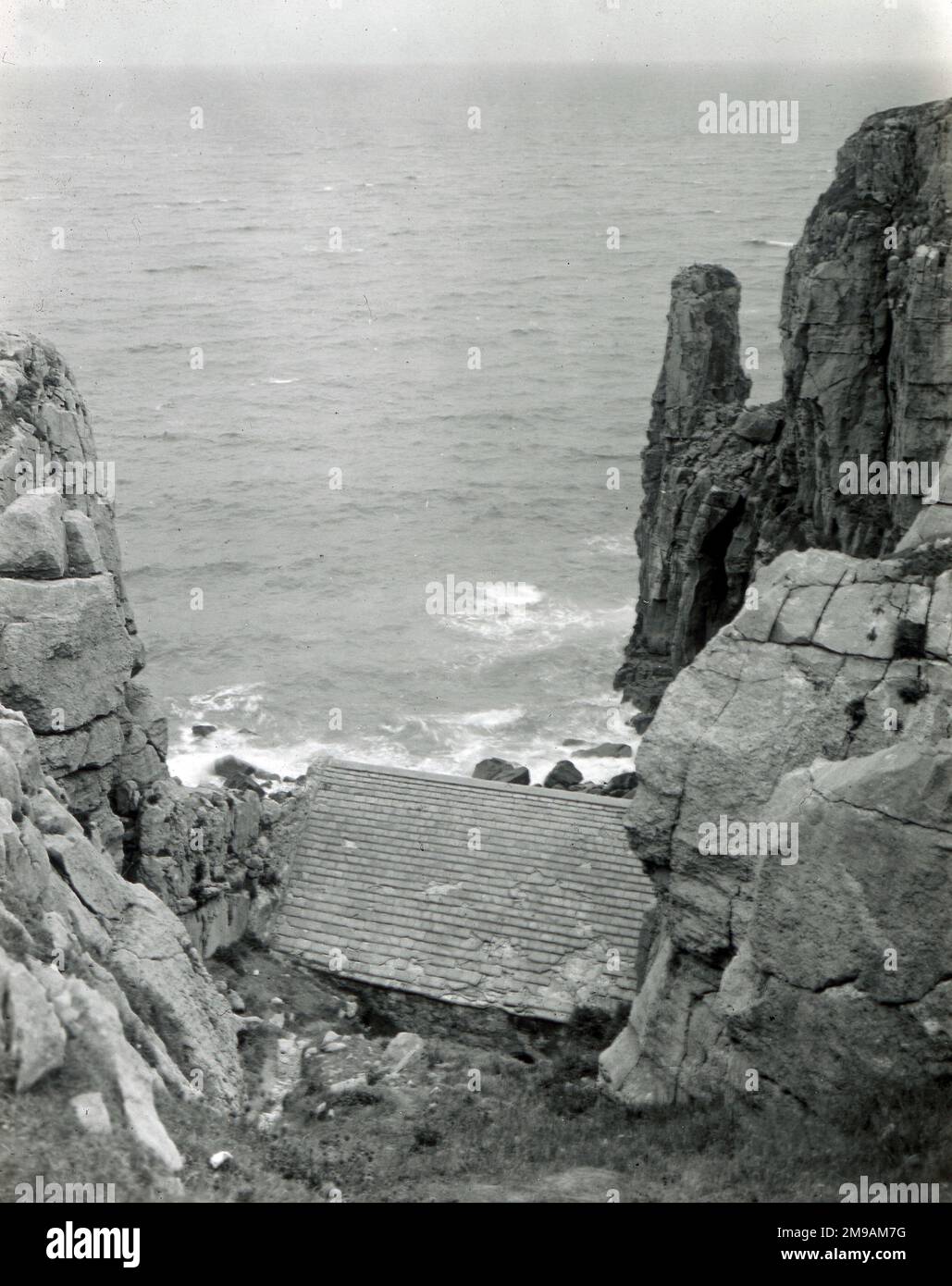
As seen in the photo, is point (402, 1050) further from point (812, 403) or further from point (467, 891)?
point (812, 403)

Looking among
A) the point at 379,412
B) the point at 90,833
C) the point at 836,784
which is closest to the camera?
the point at 836,784

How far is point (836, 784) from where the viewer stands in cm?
2322

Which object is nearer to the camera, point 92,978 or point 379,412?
point 92,978

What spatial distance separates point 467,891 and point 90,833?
10.8 meters

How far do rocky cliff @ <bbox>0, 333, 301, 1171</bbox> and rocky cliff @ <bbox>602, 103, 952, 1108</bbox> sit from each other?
9.12 m

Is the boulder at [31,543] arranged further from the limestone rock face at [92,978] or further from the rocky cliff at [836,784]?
the rocky cliff at [836,784]

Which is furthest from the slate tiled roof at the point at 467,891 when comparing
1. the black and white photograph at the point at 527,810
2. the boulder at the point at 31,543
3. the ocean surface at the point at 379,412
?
the ocean surface at the point at 379,412

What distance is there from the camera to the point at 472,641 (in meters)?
66.0

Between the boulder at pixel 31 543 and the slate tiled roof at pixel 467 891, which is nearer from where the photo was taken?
the boulder at pixel 31 543

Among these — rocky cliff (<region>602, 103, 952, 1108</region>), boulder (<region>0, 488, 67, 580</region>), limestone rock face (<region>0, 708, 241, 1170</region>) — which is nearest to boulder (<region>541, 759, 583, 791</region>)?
rocky cliff (<region>602, 103, 952, 1108</region>)

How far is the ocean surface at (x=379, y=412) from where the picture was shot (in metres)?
61.6

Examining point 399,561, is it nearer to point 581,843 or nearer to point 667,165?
point 581,843

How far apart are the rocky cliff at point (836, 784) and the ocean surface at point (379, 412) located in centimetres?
840

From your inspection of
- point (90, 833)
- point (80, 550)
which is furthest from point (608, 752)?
point (80, 550)
